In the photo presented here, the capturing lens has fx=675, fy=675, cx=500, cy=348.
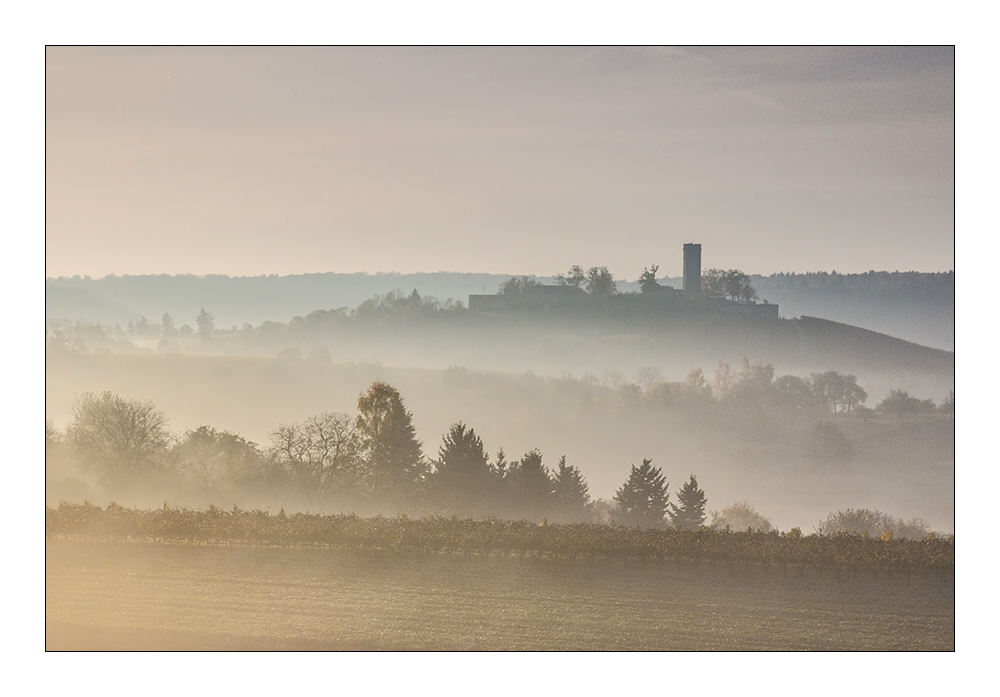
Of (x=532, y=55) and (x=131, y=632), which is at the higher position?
(x=532, y=55)

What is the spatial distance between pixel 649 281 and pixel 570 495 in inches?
87.3

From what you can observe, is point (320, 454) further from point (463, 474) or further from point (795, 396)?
point (795, 396)

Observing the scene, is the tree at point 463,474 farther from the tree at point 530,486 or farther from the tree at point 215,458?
the tree at point 215,458

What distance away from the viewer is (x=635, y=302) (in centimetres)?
674

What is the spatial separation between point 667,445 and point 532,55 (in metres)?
3.95

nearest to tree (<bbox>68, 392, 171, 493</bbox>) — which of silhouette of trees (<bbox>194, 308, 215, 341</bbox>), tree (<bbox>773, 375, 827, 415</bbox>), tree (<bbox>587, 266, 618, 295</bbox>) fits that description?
silhouette of trees (<bbox>194, 308, 215, 341</bbox>)

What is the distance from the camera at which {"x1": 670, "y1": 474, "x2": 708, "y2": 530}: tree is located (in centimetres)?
620

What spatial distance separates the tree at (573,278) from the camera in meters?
6.68

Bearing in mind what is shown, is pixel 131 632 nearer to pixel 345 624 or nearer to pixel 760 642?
pixel 345 624

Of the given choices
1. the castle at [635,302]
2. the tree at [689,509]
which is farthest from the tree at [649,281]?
the tree at [689,509]

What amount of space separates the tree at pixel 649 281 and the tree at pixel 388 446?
2.61m

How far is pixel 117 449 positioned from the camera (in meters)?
6.55

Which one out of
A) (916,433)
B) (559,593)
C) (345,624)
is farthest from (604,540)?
(916,433)

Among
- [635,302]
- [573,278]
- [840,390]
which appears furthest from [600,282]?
[840,390]
